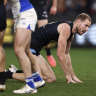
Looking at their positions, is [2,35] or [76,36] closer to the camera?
[2,35]

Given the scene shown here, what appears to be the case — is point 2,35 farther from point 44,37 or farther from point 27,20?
point 44,37

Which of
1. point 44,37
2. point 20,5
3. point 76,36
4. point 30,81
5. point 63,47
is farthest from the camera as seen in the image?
point 76,36

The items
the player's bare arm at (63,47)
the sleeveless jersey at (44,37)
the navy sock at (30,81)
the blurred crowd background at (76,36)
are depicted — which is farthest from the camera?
the blurred crowd background at (76,36)

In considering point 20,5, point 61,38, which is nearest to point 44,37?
point 61,38

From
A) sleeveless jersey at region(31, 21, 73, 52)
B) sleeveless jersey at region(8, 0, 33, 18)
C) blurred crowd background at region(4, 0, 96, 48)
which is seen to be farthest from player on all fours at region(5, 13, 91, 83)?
blurred crowd background at region(4, 0, 96, 48)

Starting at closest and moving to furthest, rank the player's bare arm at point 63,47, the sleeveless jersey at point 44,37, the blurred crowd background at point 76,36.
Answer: the player's bare arm at point 63,47, the sleeveless jersey at point 44,37, the blurred crowd background at point 76,36

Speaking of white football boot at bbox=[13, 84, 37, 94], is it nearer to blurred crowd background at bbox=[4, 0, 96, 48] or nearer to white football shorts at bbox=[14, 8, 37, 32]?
white football shorts at bbox=[14, 8, 37, 32]

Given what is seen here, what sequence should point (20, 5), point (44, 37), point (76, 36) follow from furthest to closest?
point (76, 36)
point (44, 37)
point (20, 5)

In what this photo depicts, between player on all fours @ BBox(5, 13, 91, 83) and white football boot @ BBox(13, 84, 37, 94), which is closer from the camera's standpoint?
Answer: white football boot @ BBox(13, 84, 37, 94)

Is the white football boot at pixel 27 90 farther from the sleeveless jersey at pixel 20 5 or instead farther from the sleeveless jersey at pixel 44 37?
the sleeveless jersey at pixel 44 37

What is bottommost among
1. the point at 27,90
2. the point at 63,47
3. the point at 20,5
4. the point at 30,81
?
the point at 27,90

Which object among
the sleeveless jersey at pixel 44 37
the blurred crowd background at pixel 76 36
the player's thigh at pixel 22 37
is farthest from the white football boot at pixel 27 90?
the blurred crowd background at pixel 76 36

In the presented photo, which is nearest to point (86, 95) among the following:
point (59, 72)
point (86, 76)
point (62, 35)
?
point (62, 35)

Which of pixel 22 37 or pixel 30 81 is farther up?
pixel 22 37
